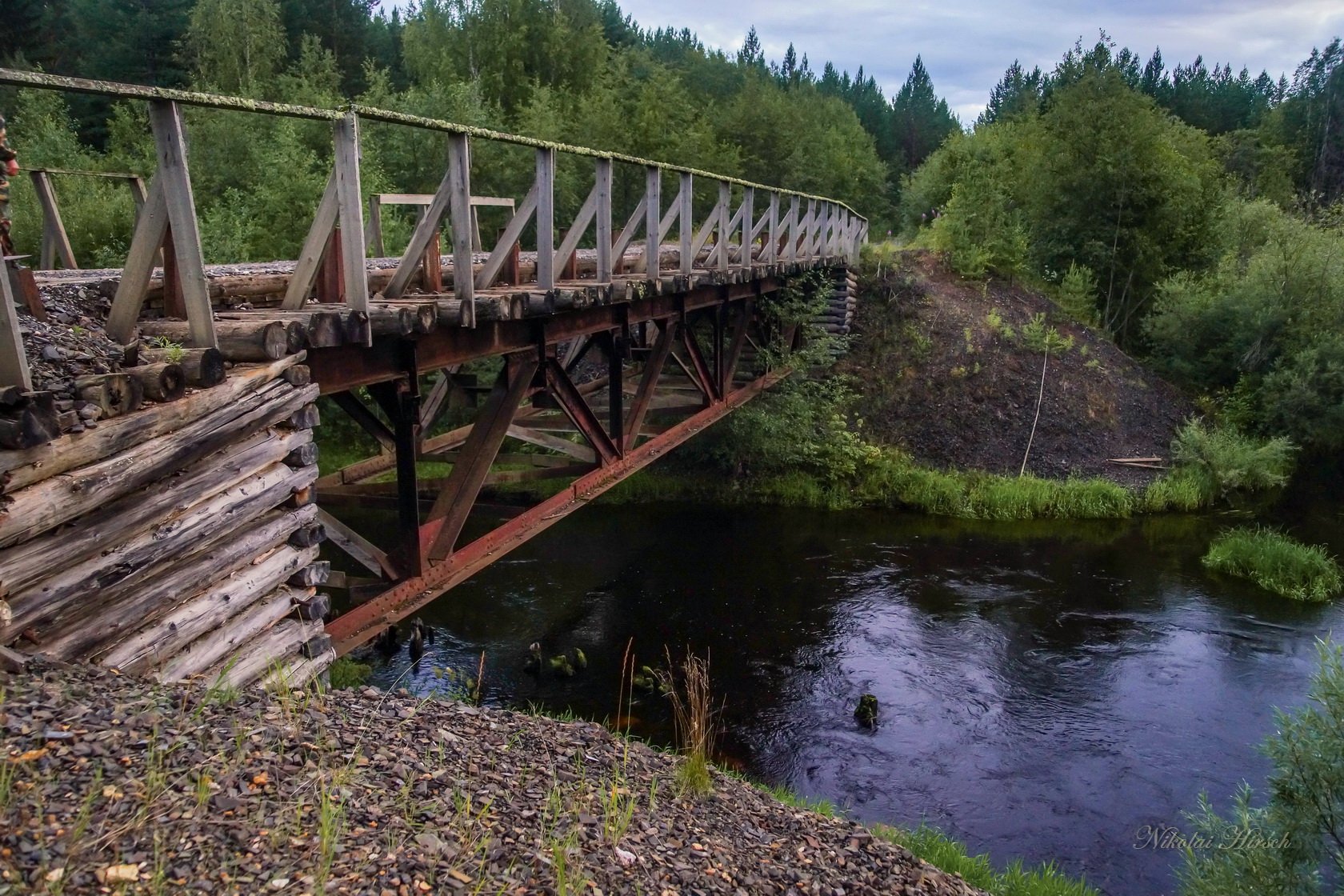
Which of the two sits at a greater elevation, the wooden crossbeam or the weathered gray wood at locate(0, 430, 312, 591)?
the weathered gray wood at locate(0, 430, 312, 591)

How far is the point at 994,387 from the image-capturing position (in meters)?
22.3

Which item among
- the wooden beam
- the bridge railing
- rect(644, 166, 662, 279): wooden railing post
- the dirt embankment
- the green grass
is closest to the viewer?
the bridge railing

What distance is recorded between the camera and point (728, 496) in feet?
66.6

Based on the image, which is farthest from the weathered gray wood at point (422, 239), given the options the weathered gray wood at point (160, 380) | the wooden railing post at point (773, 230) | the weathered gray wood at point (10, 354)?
the wooden railing post at point (773, 230)

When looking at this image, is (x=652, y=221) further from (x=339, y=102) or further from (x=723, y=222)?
(x=339, y=102)

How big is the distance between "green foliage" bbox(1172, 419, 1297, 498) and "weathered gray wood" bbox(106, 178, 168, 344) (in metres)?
21.0

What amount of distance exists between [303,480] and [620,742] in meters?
2.82

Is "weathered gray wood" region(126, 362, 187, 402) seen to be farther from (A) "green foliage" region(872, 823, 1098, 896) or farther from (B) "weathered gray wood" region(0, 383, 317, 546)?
(A) "green foliage" region(872, 823, 1098, 896)

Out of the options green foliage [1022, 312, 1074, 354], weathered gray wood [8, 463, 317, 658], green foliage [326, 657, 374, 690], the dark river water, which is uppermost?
weathered gray wood [8, 463, 317, 658]

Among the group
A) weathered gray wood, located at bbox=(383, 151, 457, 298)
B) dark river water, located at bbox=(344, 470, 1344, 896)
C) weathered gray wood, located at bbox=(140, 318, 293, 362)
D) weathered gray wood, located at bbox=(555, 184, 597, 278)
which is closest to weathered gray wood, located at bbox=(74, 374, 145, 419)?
weathered gray wood, located at bbox=(140, 318, 293, 362)

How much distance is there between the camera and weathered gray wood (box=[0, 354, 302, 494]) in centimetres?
350

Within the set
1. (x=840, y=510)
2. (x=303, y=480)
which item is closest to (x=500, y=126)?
(x=840, y=510)

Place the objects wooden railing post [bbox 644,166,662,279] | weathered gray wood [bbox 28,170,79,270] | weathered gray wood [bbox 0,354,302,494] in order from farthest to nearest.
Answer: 1. wooden railing post [bbox 644,166,662,279]
2. weathered gray wood [bbox 28,170,79,270]
3. weathered gray wood [bbox 0,354,302,494]

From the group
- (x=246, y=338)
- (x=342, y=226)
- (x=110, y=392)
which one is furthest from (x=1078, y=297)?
(x=110, y=392)
